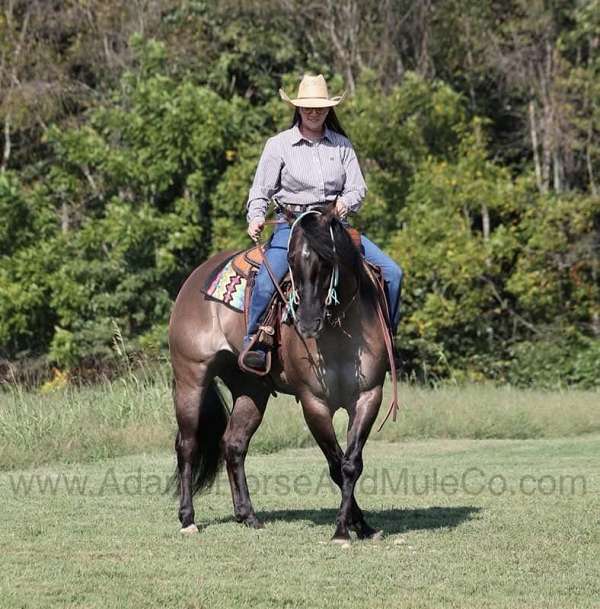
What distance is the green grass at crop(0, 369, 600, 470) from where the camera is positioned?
1520 centimetres

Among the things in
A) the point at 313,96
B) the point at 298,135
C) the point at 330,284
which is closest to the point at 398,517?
the point at 330,284

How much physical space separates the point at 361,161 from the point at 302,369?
788 inches

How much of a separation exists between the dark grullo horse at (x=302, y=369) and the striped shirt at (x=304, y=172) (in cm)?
72

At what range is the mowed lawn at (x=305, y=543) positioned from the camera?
7176 mm

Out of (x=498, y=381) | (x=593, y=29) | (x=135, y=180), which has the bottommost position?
(x=498, y=381)

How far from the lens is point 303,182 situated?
374 inches

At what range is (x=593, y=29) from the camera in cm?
2745

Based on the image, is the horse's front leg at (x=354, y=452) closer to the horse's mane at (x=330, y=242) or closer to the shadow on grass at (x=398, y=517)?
the shadow on grass at (x=398, y=517)

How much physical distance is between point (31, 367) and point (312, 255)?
19116mm

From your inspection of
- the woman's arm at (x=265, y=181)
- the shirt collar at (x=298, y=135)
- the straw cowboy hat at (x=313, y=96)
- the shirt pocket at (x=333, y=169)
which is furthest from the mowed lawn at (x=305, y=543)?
the straw cowboy hat at (x=313, y=96)

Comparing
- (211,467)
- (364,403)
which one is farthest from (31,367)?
(364,403)

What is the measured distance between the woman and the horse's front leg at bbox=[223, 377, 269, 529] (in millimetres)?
1088

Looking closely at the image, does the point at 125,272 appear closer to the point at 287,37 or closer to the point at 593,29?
the point at 287,37

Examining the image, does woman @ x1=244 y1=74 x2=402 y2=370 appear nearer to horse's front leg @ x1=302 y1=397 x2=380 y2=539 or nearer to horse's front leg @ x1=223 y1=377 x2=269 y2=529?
horse's front leg @ x1=302 y1=397 x2=380 y2=539
